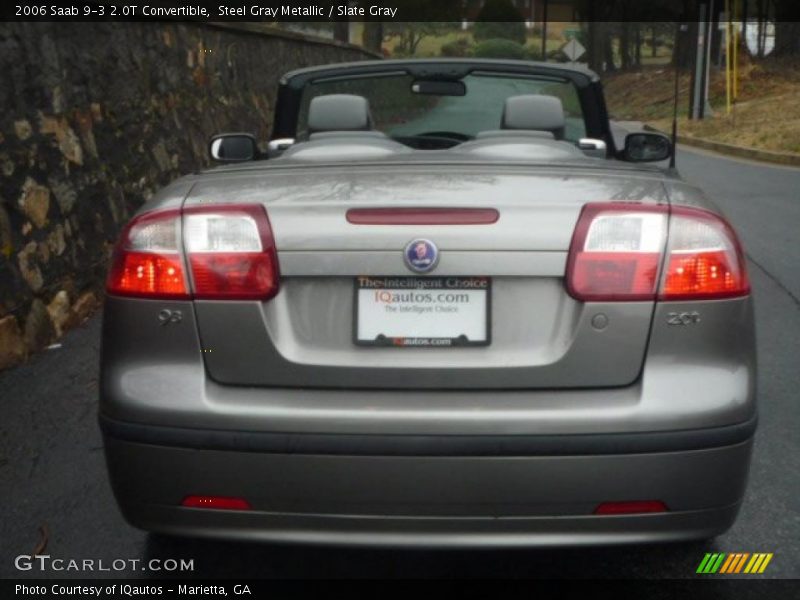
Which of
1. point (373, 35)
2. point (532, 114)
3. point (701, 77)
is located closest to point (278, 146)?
point (532, 114)

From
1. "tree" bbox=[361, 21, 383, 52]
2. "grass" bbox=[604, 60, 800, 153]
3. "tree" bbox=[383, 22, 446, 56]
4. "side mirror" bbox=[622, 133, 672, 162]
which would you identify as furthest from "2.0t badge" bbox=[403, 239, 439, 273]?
"tree" bbox=[383, 22, 446, 56]

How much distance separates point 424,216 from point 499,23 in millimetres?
84938

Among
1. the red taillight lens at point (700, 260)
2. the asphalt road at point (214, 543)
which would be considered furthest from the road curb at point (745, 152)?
the red taillight lens at point (700, 260)

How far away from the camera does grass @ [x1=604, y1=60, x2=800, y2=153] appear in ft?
83.2

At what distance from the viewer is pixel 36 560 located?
3551 millimetres

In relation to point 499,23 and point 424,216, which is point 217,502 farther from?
point 499,23

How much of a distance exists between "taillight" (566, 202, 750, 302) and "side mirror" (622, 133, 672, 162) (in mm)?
→ 1883

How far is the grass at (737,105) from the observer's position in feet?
83.2

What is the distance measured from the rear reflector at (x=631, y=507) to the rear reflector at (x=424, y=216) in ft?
2.38

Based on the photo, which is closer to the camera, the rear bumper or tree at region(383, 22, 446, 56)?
the rear bumper

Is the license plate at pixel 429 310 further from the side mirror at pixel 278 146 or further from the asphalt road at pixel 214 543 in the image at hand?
the side mirror at pixel 278 146

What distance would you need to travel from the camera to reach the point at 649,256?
2.81 meters

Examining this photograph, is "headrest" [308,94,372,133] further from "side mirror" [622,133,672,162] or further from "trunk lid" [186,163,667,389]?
"trunk lid" [186,163,667,389]

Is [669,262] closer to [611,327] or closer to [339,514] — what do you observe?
[611,327]
